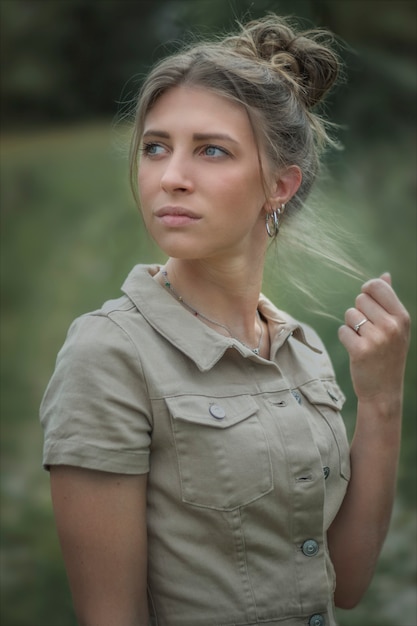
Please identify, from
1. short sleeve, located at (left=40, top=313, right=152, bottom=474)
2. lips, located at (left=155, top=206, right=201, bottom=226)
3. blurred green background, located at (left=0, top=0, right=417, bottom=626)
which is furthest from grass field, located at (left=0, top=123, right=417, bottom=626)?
short sleeve, located at (left=40, top=313, right=152, bottom=474)

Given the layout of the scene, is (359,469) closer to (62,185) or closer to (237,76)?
(237,76)

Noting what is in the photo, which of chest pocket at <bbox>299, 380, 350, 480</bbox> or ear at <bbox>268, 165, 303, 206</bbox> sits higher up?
ear at <bbox>268, 165, 303, 206</bbox>

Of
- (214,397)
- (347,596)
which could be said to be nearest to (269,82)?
(214,397)

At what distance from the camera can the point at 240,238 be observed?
2119 millimetres

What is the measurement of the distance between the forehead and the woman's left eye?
0.04 meters

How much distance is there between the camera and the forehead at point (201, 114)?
204cm

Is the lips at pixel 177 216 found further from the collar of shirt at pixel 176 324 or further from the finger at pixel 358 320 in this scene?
the finger at pixel 358 320

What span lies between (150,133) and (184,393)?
0.54 meters

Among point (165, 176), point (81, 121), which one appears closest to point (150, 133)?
point (165, 176)

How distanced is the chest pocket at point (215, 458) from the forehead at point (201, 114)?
1.79ft

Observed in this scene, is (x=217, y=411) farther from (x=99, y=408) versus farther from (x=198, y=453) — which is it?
(x=99, y=408)

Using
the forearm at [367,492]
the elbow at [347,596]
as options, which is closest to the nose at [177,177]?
the forearm at [367,492]

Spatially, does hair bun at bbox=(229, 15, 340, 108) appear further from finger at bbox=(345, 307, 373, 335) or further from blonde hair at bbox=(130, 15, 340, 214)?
finger at bbox=(345, 307, 373, 335)

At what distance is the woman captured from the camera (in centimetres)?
191
